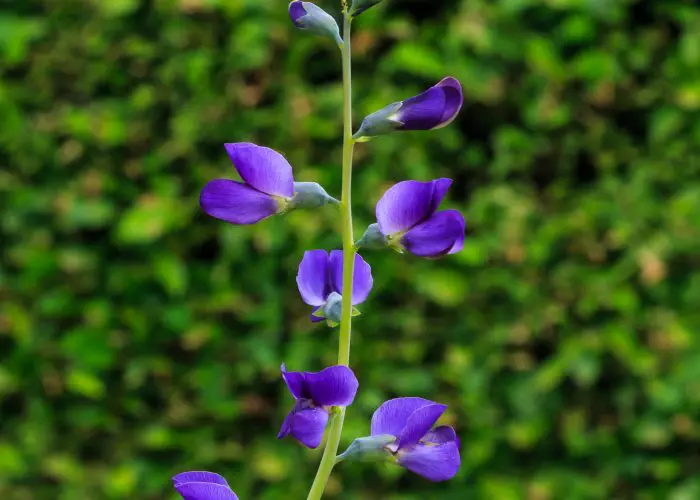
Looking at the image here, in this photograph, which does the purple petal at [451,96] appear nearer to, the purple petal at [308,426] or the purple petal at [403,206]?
the purple petal at [403,206]

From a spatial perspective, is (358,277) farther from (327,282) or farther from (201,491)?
(201,491)

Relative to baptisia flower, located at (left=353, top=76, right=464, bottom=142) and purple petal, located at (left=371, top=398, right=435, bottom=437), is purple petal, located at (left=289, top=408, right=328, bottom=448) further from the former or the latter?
baptisia flower, located at (left=353, top=76, right=464, bottom=142)

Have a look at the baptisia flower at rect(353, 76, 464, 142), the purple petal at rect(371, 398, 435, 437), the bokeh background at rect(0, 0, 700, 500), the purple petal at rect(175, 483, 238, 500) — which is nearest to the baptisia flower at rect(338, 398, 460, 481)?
the purple petal at rect(371, 398, 435, 437)

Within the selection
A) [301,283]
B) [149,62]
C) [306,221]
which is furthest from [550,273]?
[301,283]

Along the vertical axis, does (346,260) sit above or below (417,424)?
above

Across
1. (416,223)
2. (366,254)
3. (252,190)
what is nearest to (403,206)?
(416,223)

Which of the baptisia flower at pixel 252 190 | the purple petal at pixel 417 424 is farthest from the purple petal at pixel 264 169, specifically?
the purple petal at pixel 417 424
